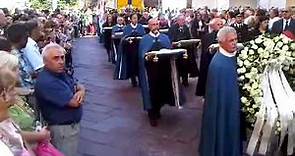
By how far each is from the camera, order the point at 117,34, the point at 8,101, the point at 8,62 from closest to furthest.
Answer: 1. the point at 8,101
2. the point at 8,62
3. the point at 117,34

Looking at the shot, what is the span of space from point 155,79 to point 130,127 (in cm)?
90

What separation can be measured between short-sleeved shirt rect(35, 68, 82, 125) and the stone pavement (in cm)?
217

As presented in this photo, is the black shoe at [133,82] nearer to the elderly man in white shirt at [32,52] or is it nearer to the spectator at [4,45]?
the elderly man in white shirt at [32,52]

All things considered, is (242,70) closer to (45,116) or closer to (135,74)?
(45,116)

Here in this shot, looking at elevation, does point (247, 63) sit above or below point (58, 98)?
above

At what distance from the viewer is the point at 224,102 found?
484 centimetres

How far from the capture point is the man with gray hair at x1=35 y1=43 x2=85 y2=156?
393cm

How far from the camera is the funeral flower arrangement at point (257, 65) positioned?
4.76m

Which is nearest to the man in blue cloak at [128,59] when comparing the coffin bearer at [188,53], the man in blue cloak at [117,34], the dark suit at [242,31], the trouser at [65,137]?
the coffin bearer at [188,53]

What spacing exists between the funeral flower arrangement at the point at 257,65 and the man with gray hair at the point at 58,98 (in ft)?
5.78

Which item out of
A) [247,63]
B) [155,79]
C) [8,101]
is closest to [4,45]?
[8,101]

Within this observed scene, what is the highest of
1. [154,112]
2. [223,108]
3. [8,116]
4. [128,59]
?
[8,116]

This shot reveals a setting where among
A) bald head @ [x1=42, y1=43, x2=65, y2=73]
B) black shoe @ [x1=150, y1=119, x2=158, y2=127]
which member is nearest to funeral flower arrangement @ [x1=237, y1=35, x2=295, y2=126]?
bald head @ [x1=42, y1=43, x2=65, y2=73]

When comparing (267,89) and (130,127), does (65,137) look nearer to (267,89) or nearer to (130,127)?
(267,89)
